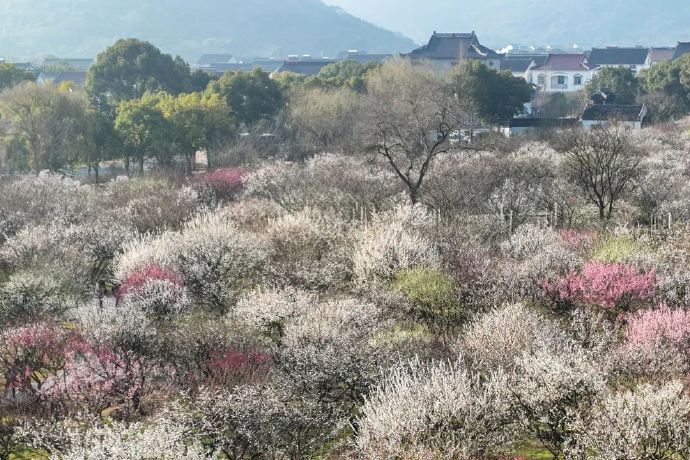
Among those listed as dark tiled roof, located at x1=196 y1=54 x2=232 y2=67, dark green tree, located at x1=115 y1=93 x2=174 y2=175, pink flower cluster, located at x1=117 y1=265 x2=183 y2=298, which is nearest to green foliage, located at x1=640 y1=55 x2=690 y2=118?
dark green tree, located at x1=115 y1=93 x2=174 y2=175

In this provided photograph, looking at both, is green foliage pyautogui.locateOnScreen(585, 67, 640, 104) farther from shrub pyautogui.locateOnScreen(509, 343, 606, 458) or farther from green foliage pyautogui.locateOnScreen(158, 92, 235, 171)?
shrub pyautogui.locateOnScreen(509, 343, 606, 458)

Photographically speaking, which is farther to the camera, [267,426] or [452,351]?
[452,351]

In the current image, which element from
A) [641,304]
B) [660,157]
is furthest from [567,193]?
[641,304]

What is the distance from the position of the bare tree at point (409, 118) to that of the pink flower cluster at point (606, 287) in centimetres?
1017

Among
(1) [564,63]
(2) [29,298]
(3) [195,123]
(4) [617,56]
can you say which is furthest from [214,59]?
(2) [29,298]

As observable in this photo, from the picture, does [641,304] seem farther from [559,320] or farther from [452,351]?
[452,351]

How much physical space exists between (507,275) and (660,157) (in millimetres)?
20337

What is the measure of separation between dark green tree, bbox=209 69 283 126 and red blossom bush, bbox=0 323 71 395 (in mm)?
31474

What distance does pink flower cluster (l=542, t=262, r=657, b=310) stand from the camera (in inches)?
679

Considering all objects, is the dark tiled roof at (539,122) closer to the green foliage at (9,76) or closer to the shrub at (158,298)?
the green foliage at (9,76)

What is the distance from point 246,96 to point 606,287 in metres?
32.9

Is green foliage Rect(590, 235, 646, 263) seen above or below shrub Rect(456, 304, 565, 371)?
above

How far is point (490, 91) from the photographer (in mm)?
49406

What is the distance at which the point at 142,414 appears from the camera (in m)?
13.4
